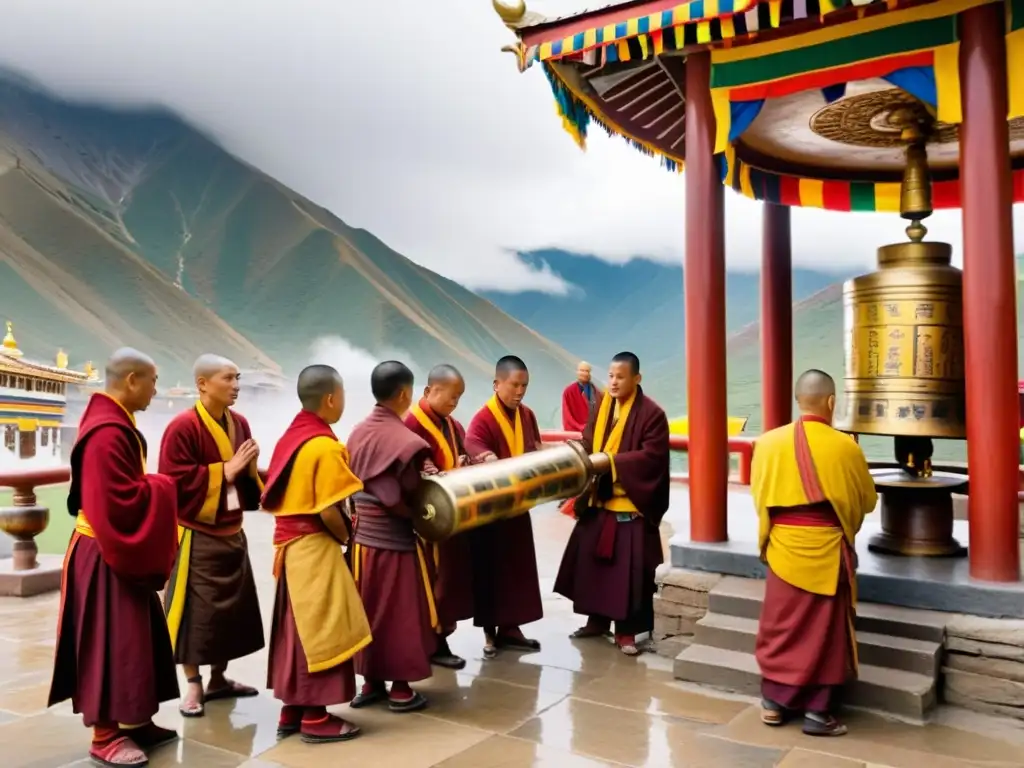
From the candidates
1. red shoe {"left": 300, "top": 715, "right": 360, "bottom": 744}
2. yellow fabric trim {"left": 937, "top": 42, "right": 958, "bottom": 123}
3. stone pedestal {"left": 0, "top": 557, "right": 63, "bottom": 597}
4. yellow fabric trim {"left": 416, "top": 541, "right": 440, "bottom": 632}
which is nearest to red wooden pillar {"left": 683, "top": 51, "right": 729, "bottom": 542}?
yellow fabric trim {"left": 937, "top": 42, "right": 958, "bottom": 123}

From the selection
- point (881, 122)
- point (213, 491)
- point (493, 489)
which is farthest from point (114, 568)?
point (881, 122)

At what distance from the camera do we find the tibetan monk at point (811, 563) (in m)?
3.22

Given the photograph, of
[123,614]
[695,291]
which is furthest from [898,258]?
[123,614]

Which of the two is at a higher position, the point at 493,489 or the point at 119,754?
the point at 493,489

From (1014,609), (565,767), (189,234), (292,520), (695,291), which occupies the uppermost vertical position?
(189,234)

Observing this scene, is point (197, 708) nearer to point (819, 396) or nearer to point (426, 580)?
point (426, 580)

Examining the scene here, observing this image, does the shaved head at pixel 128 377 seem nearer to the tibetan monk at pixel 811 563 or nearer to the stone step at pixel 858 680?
the tibetan monk at pixel 811 563

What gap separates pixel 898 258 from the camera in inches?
172

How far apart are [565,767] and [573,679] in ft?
3.30

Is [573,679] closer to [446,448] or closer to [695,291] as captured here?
[446,448]

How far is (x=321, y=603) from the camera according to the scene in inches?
126

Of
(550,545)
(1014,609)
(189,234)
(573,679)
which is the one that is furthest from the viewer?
(189,234)

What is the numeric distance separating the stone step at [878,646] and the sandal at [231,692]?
2.13 metres

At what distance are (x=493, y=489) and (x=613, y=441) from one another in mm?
1106
